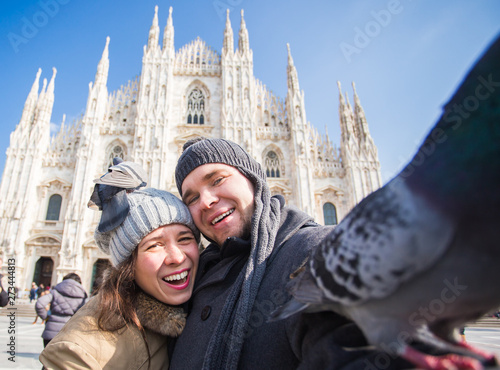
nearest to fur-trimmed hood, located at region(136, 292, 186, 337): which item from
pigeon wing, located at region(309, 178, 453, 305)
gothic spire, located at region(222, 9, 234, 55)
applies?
pigeon wing, located at region(309, 178, 453, 305)

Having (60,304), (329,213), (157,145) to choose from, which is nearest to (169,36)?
(157,145)

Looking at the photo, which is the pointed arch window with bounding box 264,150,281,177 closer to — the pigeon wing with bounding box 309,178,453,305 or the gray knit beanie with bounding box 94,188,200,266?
the gray knit beanie with bounding box 94,188,200,266

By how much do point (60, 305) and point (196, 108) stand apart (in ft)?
52.1

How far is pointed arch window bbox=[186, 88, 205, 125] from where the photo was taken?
1836 centimetres

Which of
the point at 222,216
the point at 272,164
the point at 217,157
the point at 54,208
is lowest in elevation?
the point at 222,216

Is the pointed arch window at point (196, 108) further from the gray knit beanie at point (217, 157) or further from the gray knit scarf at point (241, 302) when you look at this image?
the gray knit scarf at point (241, 302)

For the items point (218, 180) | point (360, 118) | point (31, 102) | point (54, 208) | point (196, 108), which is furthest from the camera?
point (196, 108)

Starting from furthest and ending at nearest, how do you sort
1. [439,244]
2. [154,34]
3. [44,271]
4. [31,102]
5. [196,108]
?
[154,34] → [196,108] → [31,102] → [44,271] → [439,244]

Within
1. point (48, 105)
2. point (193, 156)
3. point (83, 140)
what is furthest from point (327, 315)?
point (48, 105)

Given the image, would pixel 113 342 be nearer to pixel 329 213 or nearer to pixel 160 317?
pixel 160 317

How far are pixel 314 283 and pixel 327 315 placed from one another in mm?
148

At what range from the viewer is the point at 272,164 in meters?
17.7

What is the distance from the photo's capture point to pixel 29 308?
38.5 feet

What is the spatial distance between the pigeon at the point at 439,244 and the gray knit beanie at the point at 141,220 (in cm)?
124
